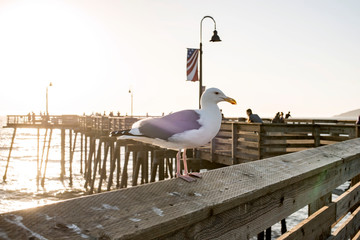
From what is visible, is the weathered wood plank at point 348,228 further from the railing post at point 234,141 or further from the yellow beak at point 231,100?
the railing post at point 234,141

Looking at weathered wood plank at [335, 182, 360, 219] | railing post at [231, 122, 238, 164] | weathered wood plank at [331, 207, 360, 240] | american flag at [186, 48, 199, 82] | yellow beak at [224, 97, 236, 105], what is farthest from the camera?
american flag at [186, 48, 199, 82]

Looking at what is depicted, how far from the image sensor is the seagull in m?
2.80

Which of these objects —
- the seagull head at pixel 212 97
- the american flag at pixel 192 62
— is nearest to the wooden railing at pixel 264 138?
the american flag at pixel 192 62

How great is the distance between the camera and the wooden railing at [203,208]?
3.29 ft

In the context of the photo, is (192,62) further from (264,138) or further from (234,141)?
(264,138)

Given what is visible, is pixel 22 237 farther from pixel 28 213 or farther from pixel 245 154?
pixel 245 154

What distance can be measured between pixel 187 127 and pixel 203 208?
5.16 ft

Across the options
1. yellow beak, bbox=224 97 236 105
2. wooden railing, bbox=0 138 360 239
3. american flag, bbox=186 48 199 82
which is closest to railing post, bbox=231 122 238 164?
american flag, bbox=186 48 199 82

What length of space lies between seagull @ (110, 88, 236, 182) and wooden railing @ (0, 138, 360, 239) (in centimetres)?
71

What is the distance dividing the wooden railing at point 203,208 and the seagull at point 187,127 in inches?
28.0

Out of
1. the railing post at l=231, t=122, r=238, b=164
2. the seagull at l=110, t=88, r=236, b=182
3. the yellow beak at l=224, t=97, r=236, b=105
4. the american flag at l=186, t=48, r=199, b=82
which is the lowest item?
the railing post at l=231, t=122, r=238, b=164

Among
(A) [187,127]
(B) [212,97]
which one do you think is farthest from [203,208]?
(B) [212,97]

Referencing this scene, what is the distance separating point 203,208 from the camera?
50.2 inches

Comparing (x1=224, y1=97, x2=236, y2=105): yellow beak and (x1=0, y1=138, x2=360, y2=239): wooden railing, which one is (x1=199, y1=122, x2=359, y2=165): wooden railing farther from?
(x1=0, y1=138, x2=360, y2=239): wooden railing
